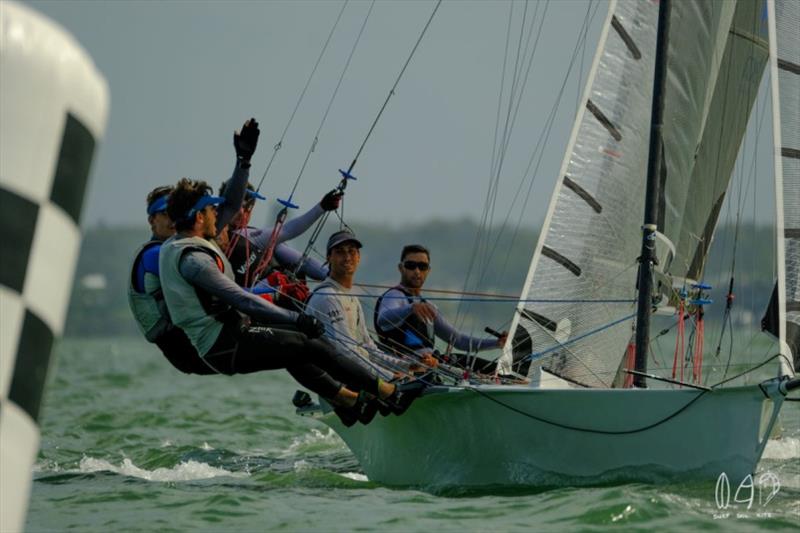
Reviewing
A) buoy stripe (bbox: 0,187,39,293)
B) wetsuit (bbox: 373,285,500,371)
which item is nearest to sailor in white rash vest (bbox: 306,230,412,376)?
wetsuit (bbox: 373,285,500,371)

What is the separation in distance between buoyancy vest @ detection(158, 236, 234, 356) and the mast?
2.31 m

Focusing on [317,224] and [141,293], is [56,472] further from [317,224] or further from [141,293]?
[317,224]

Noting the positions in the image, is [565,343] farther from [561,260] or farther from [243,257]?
[243,257]

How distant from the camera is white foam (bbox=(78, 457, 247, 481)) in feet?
27.2

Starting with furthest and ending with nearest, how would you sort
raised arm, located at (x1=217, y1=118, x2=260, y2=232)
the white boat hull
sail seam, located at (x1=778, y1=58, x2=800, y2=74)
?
raised arm, located at (x1=217, y1=118, x2=260, y2=232), sail seam, located at (x1=778, y1=58, x2=800, y2=74), the white boat hull

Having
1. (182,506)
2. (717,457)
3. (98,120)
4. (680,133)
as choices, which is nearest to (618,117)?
(680,133)

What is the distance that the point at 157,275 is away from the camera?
7539 mm

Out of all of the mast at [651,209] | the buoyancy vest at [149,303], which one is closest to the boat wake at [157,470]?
the buoyancy vest at [149,303]

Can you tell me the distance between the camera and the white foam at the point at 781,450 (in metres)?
9.12

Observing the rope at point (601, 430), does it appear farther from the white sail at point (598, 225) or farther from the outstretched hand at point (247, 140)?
the outstretched hand at point (247, 140)

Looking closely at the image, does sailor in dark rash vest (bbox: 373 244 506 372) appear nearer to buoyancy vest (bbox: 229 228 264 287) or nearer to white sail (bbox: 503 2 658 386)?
white sail (bbox: 503 2 658 386)

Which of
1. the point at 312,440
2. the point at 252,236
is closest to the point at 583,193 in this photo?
the point at 252,236

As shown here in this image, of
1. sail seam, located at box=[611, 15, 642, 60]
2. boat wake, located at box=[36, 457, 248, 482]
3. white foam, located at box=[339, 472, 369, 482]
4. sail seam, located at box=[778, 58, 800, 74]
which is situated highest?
sail seam, located at box=[611, 15, 642, 60]

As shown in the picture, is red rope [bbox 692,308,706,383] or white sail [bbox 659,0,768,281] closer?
red rope [bbox 692,308,706,383]
